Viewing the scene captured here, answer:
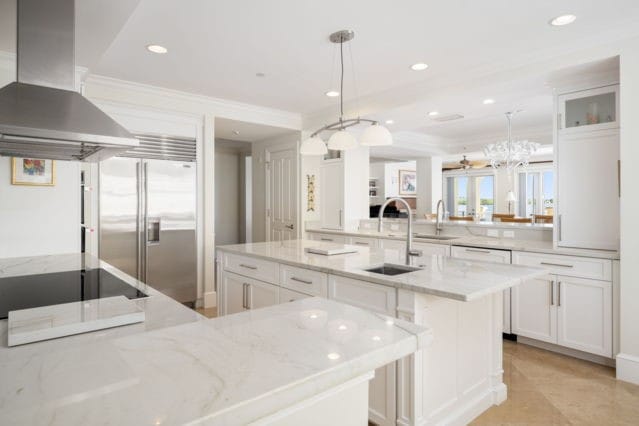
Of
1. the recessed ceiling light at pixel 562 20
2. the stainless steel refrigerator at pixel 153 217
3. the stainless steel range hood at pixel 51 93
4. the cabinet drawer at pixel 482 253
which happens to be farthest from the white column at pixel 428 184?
the stainless steel range hood at pixel 51 93

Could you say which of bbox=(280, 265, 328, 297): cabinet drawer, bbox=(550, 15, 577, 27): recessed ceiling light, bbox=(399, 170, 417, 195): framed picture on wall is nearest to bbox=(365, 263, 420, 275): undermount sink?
bbox=(280, 265, 328, 297): cabinet drawer

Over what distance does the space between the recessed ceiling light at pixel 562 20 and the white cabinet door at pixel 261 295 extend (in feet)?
8.49

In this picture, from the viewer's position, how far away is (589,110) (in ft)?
9.70

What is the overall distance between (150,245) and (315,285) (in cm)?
251

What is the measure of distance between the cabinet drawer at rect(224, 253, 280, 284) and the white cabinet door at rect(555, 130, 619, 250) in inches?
91.0

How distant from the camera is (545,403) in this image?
230 cm

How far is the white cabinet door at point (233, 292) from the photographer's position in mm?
2983

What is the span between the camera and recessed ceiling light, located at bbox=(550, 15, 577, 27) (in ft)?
8.17

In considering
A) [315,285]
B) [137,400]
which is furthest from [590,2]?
[137,400]

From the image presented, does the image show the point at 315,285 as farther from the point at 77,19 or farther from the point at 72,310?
the point at 77,19

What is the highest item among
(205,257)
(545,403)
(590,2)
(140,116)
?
(590,2)

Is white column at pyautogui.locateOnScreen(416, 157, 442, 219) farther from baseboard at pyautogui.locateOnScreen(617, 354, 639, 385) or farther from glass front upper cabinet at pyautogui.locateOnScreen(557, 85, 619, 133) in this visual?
baseboard at pyautogui.locateOnScreen(617, 354, 639, 385)

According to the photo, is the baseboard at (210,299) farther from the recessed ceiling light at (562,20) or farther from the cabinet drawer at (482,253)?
the recessed ceiling light at (562,20)

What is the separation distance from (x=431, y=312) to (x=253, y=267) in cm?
145
